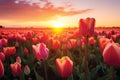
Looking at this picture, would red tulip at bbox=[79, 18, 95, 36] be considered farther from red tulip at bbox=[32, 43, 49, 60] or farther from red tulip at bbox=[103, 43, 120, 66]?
red tulip at bbox=[103, 43, 120, 66]

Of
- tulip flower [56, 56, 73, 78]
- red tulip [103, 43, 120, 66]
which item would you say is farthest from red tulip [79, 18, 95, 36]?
red tulip [103, 43, 120, 66]

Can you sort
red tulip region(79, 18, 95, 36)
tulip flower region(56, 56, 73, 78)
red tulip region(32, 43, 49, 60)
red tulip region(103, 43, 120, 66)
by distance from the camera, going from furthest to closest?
red tulip region(32, 43, 49, 60), red tulip region(79, 18, 95, 36), tulip flower region(56, 56, 73, 78), red tulip region(103, 43, 120, 66)

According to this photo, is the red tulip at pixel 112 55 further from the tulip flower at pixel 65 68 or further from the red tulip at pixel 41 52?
the red tulip at pixel 41 52

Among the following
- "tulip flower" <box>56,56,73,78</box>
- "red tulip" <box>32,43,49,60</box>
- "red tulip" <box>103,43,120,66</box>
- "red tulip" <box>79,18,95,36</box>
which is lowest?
"tulip flower" <box>56,56,73,78</box>

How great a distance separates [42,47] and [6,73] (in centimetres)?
196

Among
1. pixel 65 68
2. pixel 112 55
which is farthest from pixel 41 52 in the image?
pixel 112 55

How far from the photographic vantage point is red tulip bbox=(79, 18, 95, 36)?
330cm

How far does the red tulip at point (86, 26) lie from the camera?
330 cm

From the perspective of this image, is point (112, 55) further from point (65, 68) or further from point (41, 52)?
point (41, 52)

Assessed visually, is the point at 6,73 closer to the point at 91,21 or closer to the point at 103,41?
the point at 103,41

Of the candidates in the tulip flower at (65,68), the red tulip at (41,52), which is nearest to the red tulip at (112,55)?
the tulip flower at (65,68)

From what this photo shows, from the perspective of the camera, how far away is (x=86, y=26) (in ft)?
11.1

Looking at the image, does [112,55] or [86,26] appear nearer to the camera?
[112,55]

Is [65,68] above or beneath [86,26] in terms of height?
beneath
